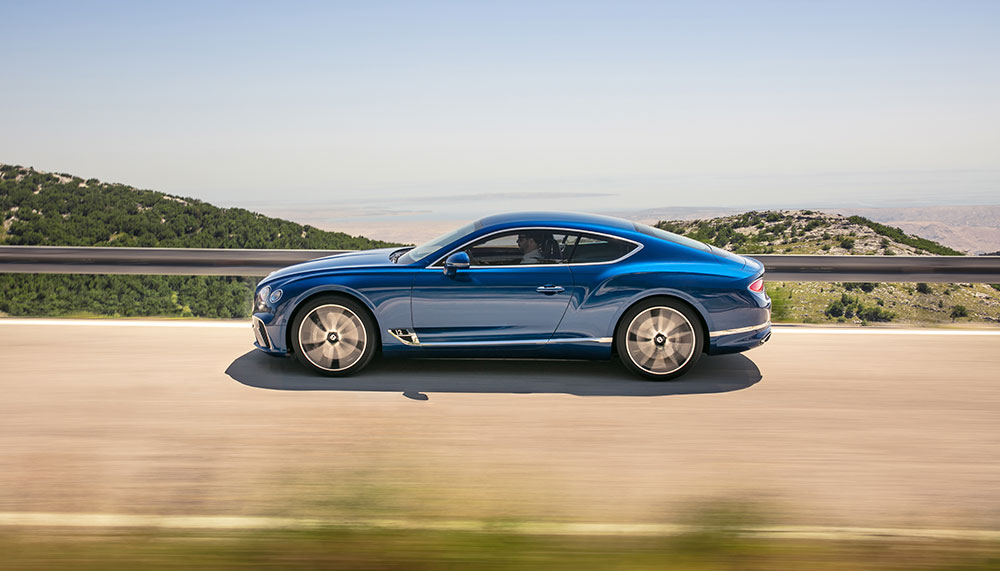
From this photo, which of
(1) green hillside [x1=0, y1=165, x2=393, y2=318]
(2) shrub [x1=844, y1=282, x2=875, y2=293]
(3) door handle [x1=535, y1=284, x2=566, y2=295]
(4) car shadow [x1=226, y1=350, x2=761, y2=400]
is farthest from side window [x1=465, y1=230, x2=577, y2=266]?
(2) shrub [x1=844, y1=282, x2=875, y2=293]

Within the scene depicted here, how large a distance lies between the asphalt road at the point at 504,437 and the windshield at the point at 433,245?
912 millimetres

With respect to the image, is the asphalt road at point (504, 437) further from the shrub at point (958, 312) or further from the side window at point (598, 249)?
the shrub at point (958, 312)

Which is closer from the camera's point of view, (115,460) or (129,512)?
(129,512)

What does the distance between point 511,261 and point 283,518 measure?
3.23 meters

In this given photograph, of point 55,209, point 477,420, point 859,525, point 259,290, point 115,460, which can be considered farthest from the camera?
point 55,209

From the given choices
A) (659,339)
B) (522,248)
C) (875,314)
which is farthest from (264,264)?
(875,314)

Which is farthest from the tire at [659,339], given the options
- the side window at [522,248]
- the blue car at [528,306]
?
the side window at [522,248]

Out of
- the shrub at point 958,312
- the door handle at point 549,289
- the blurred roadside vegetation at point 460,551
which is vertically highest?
the door handle at point 549,289

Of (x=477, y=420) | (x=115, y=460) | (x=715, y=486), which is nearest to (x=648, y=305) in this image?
(x=477, y=420)

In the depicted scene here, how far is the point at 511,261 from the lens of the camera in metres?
6.69

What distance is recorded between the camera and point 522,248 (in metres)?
6.77

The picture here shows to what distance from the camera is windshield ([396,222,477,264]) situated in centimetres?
683

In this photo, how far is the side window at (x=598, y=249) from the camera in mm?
6688

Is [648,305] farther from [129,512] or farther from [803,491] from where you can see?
[129,512]
